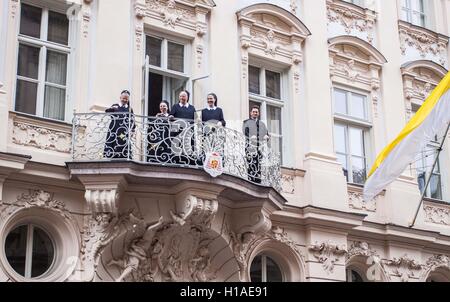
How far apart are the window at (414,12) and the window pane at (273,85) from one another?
454 cm

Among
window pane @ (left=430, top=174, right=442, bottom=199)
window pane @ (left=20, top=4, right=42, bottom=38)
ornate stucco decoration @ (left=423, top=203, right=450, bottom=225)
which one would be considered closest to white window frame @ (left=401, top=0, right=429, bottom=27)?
window pane @ (left=430, top=174, right=442, bottom=199)

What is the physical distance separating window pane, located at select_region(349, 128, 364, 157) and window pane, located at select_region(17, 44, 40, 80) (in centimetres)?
725

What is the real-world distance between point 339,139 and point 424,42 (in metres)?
3.96

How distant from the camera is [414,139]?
15.1 m

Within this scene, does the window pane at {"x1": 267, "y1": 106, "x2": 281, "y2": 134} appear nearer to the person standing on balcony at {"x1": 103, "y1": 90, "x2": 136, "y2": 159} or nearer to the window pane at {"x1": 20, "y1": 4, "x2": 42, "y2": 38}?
the person standing on balcony at {"x1": 103, "y1": 90, "x2": 136, "y2": 159}

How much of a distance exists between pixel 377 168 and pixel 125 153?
4.74 metres

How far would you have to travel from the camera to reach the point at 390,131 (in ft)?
61.3

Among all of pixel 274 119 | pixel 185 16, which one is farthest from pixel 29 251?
pixel 274 119

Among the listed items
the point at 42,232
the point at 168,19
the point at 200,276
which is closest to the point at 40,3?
the point at 168,19

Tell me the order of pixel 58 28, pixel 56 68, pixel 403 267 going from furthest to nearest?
1. pixel 403 267
2. pixel 58 28
3. pixel 56 68

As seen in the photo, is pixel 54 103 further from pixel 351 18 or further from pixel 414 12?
pixel 414 12

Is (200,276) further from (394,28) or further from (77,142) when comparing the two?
(394,28)

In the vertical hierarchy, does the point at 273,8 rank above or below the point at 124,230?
above

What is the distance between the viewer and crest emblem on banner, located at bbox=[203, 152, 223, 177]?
13680 millimetres
